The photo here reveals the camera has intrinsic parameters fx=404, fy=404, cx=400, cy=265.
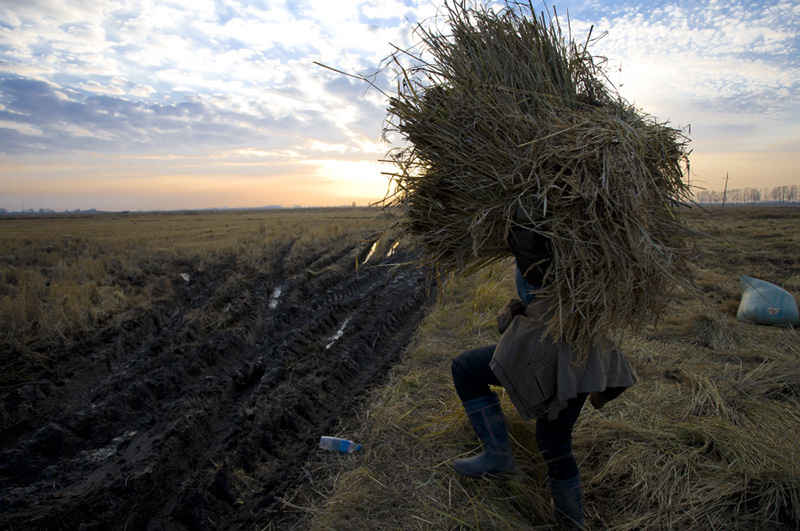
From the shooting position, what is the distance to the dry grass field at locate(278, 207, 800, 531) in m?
1.75

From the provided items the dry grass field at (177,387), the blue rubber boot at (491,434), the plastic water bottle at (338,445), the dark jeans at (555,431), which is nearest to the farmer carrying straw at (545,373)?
the dark jeans at (555,431)

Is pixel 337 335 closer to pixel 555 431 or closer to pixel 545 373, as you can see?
pixel 555 431

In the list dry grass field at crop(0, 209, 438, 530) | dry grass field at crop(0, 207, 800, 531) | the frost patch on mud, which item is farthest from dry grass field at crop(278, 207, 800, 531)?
the frost patch on mud

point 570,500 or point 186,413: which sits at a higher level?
point 570,500

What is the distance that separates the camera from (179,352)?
4.53m

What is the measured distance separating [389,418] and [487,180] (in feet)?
5.85

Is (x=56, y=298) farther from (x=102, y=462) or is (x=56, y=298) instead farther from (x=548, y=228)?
(x=548, y=228)

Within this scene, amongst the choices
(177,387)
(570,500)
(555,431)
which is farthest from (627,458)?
(177,387)

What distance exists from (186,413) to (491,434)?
8.02 ft

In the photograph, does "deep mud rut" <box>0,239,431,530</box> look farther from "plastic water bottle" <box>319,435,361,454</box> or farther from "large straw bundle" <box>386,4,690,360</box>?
"large straw bundle" <box>386,4,690,360</box>

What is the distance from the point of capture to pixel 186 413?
10.3 feet

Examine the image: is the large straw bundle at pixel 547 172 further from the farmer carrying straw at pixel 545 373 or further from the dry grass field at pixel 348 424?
the dry grass field at pixel 348 424

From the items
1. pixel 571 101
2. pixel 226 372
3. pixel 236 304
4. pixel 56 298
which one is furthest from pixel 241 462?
pixel 56 298

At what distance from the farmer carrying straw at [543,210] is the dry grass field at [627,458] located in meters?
0.23
